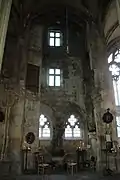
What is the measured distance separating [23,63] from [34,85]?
4.48ft

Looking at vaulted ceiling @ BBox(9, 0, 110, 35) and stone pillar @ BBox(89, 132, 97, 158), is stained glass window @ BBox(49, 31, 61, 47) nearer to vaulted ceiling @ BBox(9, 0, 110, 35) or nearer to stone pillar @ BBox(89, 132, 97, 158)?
vaulted ceiling @ BBox(9, 0, 110, 35)

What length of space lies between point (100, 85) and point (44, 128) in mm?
4364

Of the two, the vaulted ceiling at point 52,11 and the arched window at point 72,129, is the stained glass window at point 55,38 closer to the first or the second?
the vaulted ceiling at point 52,11

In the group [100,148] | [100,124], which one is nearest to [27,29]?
[100,124]

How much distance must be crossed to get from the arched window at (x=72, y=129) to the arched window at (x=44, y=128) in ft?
3.59

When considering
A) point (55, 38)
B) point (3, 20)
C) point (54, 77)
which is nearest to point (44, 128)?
point (54, 77)

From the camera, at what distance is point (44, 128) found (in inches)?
558

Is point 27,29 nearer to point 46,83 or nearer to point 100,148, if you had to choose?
point 46,83

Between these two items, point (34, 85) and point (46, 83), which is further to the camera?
point (46, 83)

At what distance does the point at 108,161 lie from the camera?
36.0 ft

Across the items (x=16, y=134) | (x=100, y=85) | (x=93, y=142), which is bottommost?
(x=93, y=142)

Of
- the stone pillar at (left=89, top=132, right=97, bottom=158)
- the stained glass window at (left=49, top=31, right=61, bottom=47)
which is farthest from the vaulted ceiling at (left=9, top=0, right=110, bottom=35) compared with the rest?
the stone pillar at (left=89, top=132, right=97, bottom=158)

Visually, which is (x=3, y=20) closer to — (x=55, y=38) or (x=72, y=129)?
(x=72, y=129)

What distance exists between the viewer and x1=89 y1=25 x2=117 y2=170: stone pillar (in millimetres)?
11549
